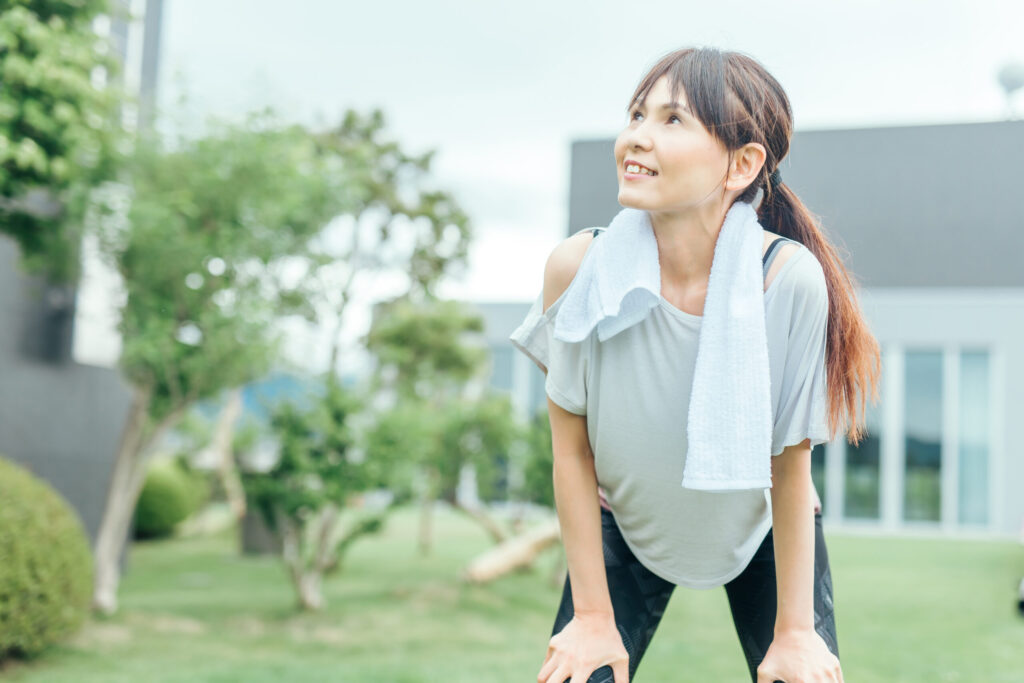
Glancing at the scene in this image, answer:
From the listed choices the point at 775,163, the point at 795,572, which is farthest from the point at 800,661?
the point at 775,163

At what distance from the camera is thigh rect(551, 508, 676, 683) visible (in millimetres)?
1598

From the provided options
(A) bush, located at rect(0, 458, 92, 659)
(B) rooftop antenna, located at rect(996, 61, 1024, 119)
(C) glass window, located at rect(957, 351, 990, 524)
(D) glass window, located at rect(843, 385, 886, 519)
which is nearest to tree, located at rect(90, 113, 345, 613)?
(A) bush, located at rect(0, 458, 92, 659)

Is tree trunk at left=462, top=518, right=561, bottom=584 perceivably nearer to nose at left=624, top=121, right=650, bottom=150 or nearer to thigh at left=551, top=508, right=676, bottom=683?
Answer: thigh at left=551, top=508, right=676, bottom=683

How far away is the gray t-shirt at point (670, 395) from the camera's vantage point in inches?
56.0

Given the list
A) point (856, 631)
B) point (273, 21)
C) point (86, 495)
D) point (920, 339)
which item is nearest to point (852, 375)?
point (856, 631)

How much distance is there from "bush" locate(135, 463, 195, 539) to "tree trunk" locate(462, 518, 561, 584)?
193 inches

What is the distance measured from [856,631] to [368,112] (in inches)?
358

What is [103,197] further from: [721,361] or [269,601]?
[721,361]

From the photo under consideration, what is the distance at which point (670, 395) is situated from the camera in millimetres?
1452

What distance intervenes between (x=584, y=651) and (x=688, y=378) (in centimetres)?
45

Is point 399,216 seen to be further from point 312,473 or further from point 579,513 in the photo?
point 579,513

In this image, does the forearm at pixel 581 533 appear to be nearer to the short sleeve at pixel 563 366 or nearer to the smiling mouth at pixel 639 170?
the short sleeve at pixel 563 366

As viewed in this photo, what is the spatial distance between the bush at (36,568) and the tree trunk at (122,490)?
1.63 m

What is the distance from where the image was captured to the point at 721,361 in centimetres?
136
